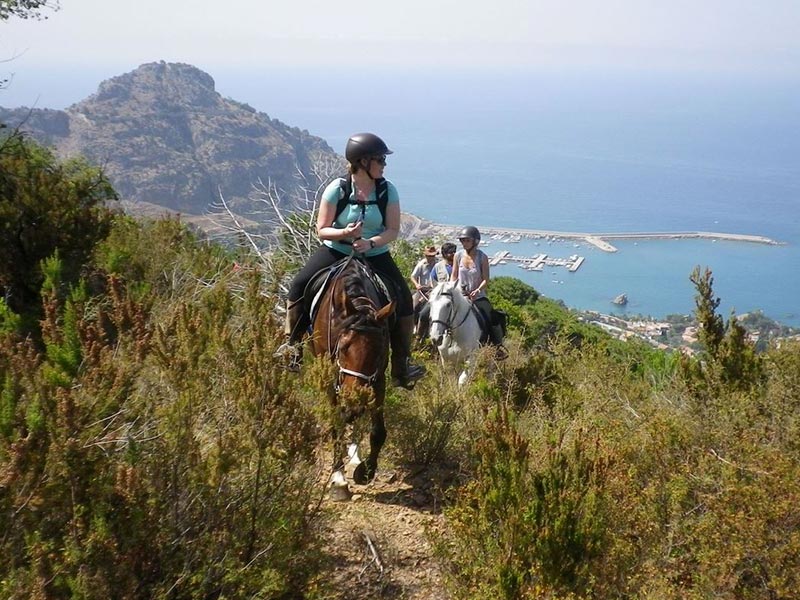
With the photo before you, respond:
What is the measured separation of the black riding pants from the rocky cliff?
74.0 ft

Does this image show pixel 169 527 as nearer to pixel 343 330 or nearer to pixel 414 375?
pixel 343 330

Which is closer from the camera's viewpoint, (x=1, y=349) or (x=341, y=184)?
(x=1, y=349)

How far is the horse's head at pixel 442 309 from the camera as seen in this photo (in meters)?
8.50

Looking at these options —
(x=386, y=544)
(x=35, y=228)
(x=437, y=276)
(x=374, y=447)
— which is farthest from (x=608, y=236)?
(x=386, y=544)

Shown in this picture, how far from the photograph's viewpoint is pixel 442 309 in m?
8.57

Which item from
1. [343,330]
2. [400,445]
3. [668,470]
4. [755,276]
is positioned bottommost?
[755,276]

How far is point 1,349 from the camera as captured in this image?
3.03 m

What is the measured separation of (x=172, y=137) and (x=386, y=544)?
271 feet

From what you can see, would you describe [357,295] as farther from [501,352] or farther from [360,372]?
[501,352]

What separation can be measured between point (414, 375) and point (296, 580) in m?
2.65

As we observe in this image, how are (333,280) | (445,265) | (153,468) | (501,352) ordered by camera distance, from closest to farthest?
(153,468), (333,280), (501,352), (445,265)

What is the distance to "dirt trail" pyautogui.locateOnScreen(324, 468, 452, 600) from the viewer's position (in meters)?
3.48

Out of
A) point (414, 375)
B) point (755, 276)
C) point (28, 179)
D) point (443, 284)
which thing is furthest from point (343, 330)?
point (755, 276)

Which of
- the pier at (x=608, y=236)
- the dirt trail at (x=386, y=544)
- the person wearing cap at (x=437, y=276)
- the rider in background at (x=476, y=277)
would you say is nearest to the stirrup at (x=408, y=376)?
the dirt trail at (x=386, y=544)
